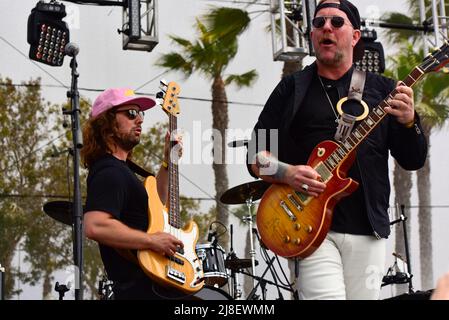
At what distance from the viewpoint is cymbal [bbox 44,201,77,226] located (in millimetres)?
8117

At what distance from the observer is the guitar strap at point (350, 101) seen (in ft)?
14.1

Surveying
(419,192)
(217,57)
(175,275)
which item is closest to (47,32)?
(217,57)

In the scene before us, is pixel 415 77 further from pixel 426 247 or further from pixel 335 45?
pixel 426 247

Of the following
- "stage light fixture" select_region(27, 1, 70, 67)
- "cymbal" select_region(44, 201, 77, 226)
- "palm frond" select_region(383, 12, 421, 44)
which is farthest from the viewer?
"palm frond" select_region(383, 12, 421, 44)

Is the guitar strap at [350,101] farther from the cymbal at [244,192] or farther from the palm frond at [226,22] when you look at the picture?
the palm frond at [226,22]

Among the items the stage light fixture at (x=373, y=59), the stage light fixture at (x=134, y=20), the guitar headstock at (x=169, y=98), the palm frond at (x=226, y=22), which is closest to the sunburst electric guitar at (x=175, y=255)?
the guitar headstock at (x=169, y=98)

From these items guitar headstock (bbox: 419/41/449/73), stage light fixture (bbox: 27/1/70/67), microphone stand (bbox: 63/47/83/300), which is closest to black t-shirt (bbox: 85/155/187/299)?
guitar headstock (bbox: 419/41/449/73)

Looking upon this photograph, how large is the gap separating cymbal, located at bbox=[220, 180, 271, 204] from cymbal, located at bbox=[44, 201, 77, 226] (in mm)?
1703

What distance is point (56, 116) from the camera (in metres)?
12.3

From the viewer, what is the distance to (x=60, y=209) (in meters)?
8.26

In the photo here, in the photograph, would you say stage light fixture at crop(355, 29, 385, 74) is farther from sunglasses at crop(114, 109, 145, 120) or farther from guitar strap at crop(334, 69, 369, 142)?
guitar strap at crop(334, 69, 369, 142)

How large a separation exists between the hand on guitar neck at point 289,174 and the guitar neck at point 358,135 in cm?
10
